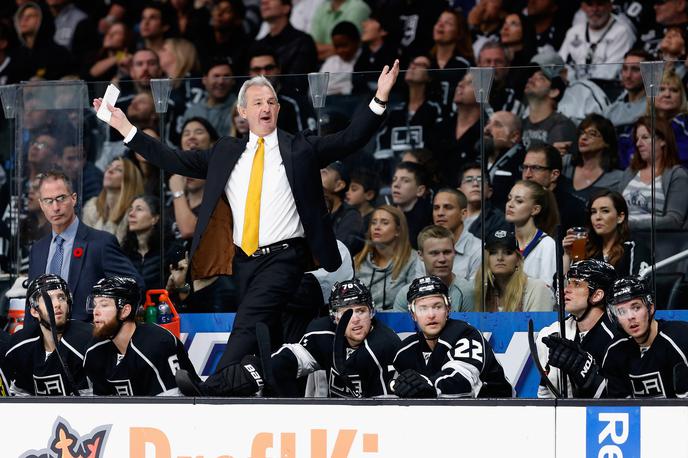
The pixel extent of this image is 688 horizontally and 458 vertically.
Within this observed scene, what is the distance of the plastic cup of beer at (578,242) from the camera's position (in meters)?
6.64

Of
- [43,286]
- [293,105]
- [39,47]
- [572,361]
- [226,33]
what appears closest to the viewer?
[572,361]

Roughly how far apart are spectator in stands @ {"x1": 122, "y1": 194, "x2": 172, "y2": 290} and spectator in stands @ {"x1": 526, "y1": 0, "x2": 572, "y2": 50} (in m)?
2.77

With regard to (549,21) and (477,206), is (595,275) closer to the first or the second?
(477,206)

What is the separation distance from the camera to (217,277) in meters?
7.00

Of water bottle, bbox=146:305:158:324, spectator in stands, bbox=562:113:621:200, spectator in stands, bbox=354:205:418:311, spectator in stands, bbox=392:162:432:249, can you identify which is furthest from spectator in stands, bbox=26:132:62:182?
spectator in stands, bbox=562:113:621:200

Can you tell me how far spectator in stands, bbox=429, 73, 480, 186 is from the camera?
22.4 feet

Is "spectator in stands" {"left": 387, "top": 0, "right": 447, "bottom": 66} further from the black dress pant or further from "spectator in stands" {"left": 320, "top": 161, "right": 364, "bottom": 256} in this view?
the black dress pant

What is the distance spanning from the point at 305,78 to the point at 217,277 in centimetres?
109

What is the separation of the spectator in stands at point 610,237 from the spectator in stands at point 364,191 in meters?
0.97

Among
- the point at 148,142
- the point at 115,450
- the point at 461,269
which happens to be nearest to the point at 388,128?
the point at 461,269

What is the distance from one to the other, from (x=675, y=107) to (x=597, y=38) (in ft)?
6.36

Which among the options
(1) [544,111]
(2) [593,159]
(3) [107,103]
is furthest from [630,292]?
(3) [107,103]

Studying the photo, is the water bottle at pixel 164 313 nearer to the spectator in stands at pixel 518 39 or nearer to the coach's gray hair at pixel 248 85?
the coach's gray hair at pixel 248 85

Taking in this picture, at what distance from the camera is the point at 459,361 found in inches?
236
